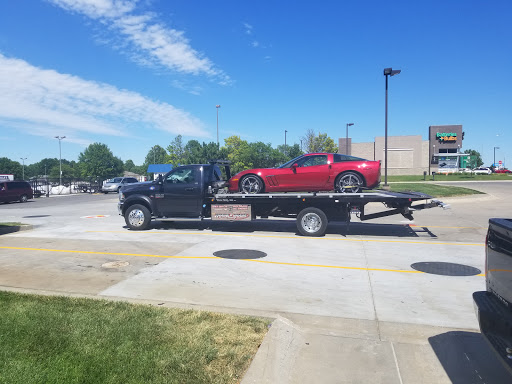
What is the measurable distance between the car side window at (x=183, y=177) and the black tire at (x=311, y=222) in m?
3.58

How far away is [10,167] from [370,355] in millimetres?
158448

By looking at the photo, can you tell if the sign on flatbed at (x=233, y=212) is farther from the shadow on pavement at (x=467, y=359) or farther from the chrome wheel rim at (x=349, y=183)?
the shadow on pavement at (x=467, y=359)

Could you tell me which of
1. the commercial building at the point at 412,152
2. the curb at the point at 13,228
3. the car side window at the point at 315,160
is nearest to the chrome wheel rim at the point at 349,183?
the car side window at the point at 315,160

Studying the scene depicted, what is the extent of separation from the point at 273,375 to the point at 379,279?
391cm

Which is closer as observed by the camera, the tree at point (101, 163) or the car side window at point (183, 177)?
the car side window at point (183, 177)

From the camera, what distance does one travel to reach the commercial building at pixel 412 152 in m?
69.1

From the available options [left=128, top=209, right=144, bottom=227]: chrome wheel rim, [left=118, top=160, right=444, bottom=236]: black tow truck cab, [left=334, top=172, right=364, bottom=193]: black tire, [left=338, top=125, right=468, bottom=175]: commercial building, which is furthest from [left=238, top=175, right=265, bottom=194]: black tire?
[left=338, top=125, right=468, bottom=175]: commercial building

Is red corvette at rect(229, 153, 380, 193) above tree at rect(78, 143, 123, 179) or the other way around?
the other way around

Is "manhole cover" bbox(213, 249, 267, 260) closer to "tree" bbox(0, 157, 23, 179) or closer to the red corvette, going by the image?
the red corvette

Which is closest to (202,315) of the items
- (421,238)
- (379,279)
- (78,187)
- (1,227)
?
(379,279)

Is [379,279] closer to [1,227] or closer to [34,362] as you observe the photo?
[34,362]

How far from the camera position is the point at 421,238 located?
36.5 feet

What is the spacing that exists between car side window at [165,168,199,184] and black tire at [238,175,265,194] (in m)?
1.53

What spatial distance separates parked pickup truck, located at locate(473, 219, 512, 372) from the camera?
2734 millimetres
